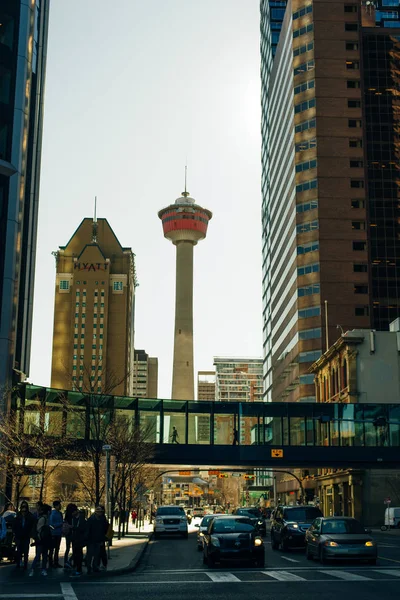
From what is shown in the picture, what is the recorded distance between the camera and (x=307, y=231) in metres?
116

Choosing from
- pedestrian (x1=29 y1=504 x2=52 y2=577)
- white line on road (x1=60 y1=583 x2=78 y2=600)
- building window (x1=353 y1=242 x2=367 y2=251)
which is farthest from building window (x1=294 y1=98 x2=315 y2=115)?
white line on road (x1=60 y1=583 x2=78 y2=600)

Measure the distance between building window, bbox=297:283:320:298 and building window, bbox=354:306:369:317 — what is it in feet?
19.0

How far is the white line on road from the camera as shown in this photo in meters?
17.1

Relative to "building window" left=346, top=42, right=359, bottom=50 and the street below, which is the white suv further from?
"building window" left=346, top=42, right=359, bottom=50

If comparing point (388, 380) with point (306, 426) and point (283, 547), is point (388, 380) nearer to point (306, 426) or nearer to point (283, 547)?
point (306, 426)

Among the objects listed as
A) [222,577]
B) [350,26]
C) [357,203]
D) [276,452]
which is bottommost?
[222,577]

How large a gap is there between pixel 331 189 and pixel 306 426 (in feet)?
177

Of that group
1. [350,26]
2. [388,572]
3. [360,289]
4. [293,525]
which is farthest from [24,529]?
[350,26]

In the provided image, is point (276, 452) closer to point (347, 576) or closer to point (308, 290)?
point (347, 576)

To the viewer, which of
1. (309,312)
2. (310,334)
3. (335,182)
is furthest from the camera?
(335,182)

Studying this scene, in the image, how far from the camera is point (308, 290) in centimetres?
11331

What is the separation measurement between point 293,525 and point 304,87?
9828 centimetres

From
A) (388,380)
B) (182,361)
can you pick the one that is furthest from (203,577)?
(182,361)

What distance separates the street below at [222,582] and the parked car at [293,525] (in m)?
5.91
